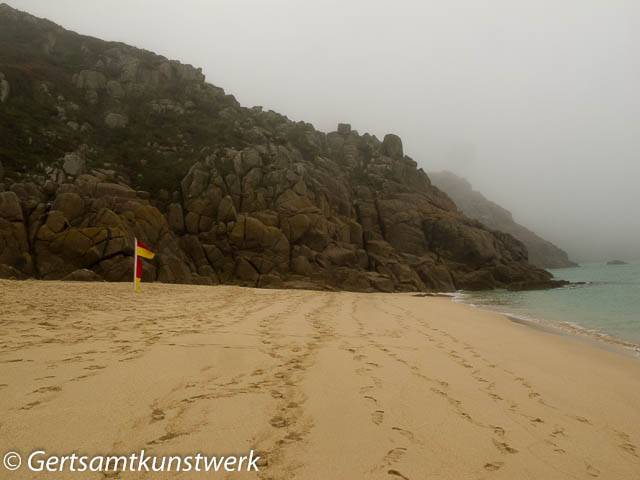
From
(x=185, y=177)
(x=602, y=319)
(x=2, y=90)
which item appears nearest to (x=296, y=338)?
(x=602, y=319)

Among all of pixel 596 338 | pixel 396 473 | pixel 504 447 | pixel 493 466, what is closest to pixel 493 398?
pixel 504 447

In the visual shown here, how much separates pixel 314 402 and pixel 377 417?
678 mm

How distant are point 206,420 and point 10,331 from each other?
5.32m

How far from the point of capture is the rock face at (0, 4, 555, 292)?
25.6 meters

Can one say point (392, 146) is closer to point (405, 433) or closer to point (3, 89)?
point (3, 89)

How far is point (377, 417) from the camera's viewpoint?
138 inches

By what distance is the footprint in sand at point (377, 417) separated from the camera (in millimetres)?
3414

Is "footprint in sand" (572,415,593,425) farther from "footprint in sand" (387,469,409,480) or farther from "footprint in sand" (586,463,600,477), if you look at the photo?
"footprint in sand" (387,469,409,480)

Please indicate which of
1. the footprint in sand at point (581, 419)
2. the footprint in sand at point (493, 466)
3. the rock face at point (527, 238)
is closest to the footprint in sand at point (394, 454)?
the footprint in sand at point (493, 466)

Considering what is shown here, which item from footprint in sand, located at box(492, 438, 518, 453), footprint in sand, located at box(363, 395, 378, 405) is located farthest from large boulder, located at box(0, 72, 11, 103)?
footprint in sand, located at box(492, 438, 518, 453)

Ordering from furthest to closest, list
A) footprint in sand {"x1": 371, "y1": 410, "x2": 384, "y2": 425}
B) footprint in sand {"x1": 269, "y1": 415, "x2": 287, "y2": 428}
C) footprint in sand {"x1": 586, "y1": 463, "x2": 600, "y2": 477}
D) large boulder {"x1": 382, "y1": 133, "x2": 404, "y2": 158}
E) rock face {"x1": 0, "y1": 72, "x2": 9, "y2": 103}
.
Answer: large boulder {"x1": 382, "y1": 133, "x2": 404, "y2": 158} < rock face {"x1": 0, "y1": 72, "x2": 9, "y2": 103} < footprint in sand {"x1": 371, "y1": 410, "x2": 384, "y2": 425} < footprint in sand {"x1": 269, "y1": 415, "x2": 287, "y2": 428} < footprint in sand {"x1": 586, "y1": 463, "x2": 600, "y2": 477}

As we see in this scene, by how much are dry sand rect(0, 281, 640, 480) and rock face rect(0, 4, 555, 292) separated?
19.6 m

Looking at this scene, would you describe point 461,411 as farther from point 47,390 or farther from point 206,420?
point 47,390

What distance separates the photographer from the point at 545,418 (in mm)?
3920
